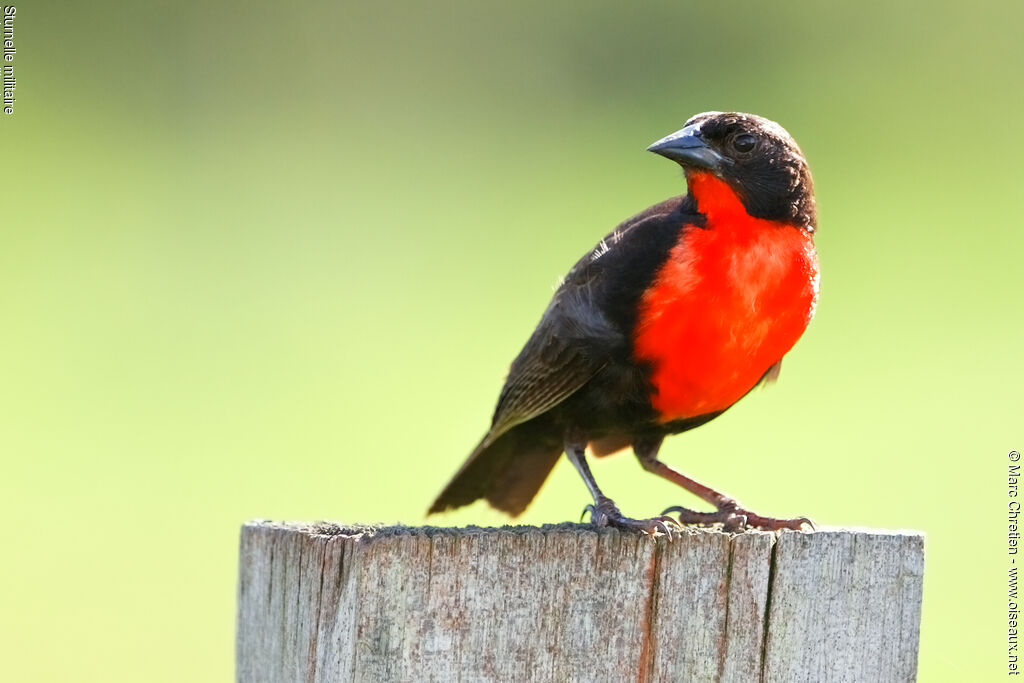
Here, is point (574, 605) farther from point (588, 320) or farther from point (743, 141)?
point (743, 141)

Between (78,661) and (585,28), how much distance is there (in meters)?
8.31

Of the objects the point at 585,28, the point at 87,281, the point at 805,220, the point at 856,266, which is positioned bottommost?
the point at 805,220

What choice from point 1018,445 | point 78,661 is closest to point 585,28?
point 1018,445

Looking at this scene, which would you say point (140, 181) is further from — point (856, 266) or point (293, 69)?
point (856, 266)

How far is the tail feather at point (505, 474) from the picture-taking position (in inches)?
200

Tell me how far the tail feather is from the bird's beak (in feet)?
3.57

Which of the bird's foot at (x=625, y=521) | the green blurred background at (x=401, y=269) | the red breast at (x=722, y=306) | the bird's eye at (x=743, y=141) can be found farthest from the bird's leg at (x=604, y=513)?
the green blurred background at (x=401, y=269)

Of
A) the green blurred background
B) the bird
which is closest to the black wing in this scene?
the bird

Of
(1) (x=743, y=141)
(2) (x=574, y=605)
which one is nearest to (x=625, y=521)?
(2) (x=574, y=605)

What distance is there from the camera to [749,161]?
4.62 m

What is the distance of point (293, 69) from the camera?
14.2 m

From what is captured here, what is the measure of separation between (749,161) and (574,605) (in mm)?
1881

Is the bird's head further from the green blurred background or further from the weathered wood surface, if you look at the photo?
the green blurred background

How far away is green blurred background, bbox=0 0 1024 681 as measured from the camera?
30.3ft
